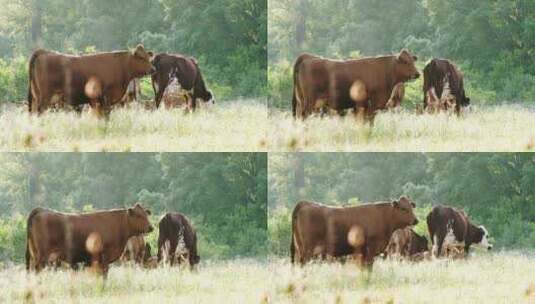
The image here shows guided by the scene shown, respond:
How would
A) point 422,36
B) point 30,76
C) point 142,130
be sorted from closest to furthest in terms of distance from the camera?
point 30,76, point 142,130, point 422,36

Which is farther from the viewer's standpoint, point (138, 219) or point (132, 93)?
point (132, 93)

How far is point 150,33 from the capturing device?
11.7 m

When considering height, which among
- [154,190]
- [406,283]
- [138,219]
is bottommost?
[406,283]

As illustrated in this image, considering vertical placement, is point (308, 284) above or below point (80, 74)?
below

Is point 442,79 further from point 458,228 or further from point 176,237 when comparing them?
point 176,237

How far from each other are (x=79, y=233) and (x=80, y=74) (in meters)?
1.22

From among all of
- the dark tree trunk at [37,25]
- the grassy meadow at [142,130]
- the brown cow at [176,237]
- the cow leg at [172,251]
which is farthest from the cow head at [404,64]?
the dark tree trunk at [37,25]

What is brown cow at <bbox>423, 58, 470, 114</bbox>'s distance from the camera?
39.1 ft

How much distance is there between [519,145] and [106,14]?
133 inches

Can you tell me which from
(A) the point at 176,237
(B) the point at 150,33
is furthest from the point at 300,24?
(A) the point at 176,237

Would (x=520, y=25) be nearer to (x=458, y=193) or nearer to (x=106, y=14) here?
(x=458, y=193)

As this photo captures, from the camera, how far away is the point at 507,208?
1200cm

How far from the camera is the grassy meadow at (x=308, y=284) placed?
37.9 ft

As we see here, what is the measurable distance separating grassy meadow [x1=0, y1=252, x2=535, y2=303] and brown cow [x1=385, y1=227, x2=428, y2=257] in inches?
3.6
